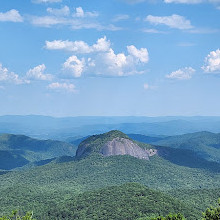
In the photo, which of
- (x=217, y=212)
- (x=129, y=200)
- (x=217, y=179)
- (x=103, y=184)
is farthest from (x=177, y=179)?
(x=217, y=212)

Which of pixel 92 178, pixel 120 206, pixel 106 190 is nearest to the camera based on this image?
pixel 120 206

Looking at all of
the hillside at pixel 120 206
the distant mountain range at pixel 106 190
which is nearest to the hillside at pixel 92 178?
the distant mountain range at pixel 106 190

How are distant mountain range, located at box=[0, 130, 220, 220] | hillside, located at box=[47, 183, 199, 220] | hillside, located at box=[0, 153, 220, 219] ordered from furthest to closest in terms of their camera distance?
hillside, located at box=[0, 153, 220, 219] < distant mountain range, located at box=[0, 130, 220, 220] < hillside, located at box=[47, 183, 199, 220]

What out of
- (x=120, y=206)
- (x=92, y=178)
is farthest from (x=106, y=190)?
(x=92, y=178)

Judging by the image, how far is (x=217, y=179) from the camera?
193000 mm

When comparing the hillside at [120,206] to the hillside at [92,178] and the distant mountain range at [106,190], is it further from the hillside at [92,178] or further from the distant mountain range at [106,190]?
the hillside at [92,178]

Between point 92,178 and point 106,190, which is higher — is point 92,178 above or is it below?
below

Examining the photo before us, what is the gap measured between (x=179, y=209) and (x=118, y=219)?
17.9 metres

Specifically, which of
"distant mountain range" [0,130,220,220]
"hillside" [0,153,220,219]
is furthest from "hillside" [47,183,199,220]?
"hillside" [0,153,220,219]

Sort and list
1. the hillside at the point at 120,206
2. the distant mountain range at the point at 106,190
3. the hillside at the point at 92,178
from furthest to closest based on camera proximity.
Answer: the hillside at the point at 92,178 → the distant mountain range at the point at 106,190 → the hillside at the point at 120,206

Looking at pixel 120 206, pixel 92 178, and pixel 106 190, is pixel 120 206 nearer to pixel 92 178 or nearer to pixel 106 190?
pixel 106 190

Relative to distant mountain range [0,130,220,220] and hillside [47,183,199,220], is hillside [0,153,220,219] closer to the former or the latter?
distant mountain range [0,130,220,220]

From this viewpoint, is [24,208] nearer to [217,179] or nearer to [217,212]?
[217,212]

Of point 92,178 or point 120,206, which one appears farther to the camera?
point 92,178
